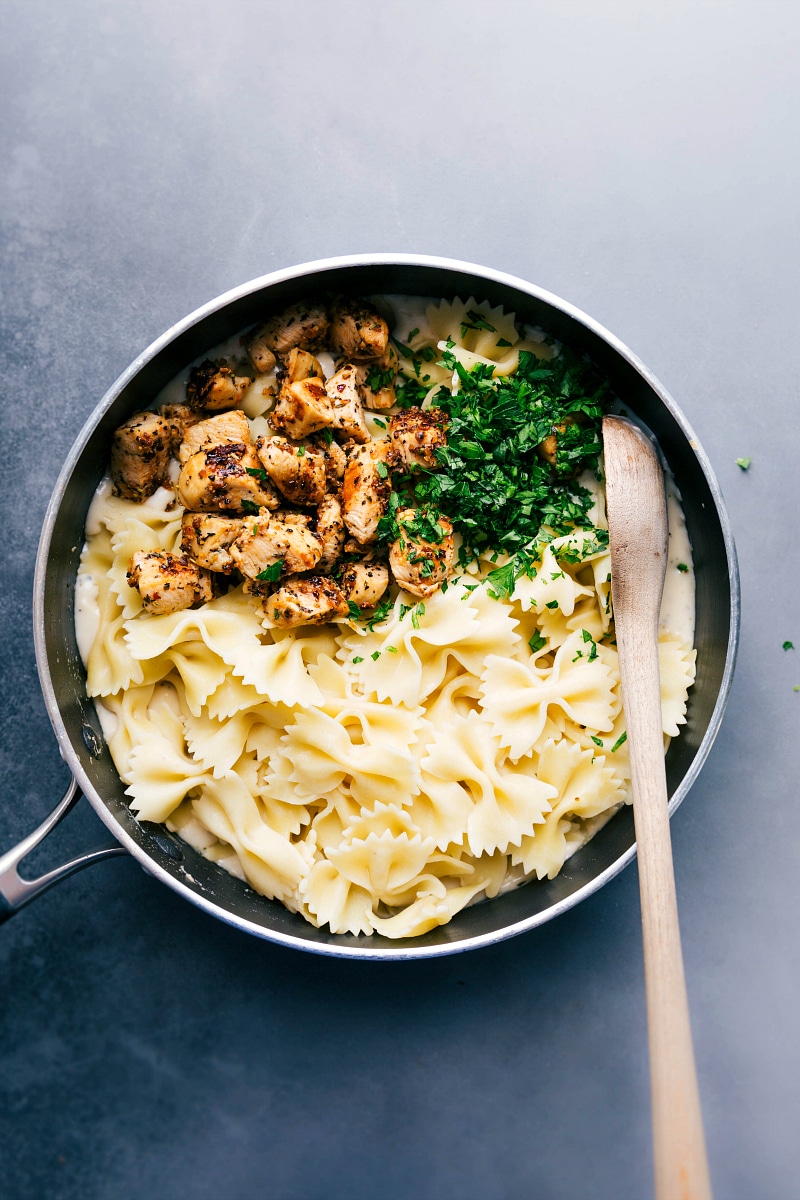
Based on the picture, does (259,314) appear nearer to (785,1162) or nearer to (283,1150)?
(283,1150)

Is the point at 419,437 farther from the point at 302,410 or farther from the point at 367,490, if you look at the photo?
the point at 302,410

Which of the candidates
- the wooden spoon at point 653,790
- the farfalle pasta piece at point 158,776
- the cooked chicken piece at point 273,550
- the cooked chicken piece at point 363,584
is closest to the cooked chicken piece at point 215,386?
the cooked chicken piece at point 273,550

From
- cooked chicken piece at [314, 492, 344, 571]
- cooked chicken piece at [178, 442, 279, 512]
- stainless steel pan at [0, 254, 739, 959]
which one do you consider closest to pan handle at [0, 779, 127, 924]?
stainless steel pan at [0, 254, 739, 959]

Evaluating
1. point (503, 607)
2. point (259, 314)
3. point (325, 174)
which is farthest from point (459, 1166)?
point (325, 174)

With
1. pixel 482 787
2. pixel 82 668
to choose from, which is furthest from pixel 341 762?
pixel 82 668

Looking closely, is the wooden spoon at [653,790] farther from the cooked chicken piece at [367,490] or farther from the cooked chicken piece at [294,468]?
the cooked chicken piece at [294,468]

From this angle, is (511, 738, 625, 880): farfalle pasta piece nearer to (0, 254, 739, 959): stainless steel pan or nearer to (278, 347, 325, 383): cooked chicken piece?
(0, 254, 739, 959): stainless steel pan

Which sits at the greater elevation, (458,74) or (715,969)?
(458,74)
